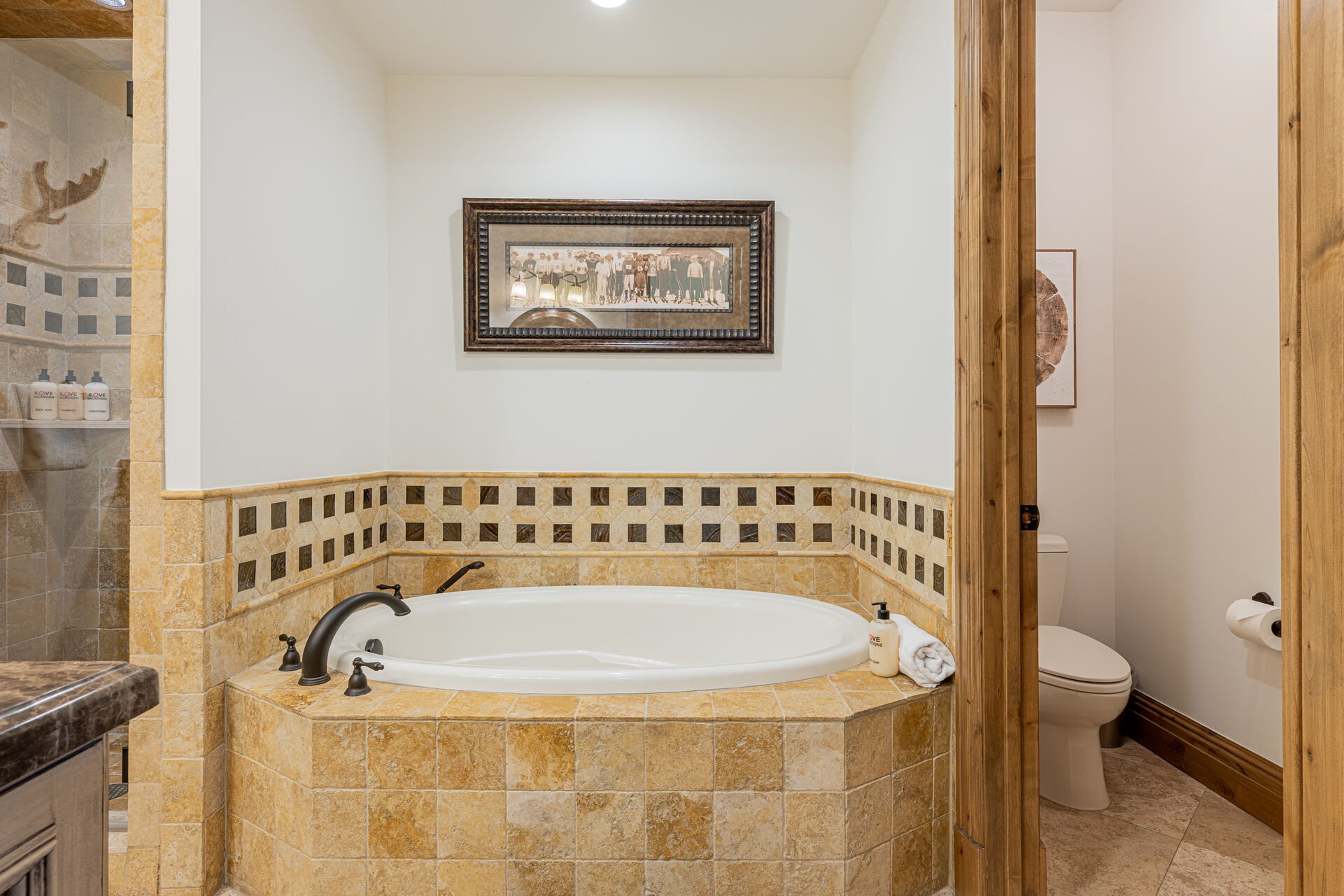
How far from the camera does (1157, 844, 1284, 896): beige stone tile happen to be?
65.7 inches

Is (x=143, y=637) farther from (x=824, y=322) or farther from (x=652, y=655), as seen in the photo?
(x=824, y=322)

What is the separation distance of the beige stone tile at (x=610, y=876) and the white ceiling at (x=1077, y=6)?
3.29 metres

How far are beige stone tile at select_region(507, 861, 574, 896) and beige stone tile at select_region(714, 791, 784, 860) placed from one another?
1.10 ft

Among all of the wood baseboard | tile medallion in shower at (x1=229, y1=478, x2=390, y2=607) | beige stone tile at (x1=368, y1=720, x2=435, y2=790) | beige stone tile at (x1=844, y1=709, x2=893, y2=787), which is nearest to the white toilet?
the wood baseboard

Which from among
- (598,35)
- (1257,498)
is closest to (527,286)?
(598,35)

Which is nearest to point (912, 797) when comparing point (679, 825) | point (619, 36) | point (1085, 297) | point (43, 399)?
point (679, 825)

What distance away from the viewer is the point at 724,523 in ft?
8.27

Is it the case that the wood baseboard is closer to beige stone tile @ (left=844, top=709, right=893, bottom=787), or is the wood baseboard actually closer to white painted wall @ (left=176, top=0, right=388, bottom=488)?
beige stone tile @ (left=844, top=709, right=893, bottom=787)

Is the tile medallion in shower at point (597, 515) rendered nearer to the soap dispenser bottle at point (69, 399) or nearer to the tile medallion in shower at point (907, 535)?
the tile medallion in shower at point (907, 535)

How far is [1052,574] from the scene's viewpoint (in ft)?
8.14

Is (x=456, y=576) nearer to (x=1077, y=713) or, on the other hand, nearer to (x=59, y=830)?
(x=59, y=830)

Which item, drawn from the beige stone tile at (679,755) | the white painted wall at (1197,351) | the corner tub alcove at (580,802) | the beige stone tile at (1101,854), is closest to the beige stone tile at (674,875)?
the corner tub alcove at (580,802)

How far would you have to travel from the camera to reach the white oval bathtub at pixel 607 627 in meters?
2.13

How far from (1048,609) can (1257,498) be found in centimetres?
76
